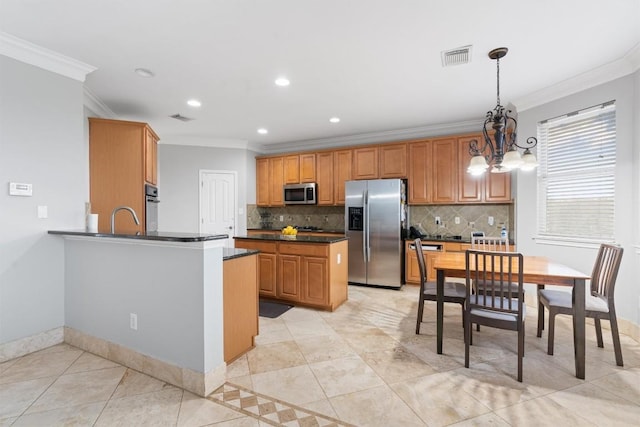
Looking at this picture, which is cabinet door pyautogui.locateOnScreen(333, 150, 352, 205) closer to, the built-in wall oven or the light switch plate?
the built-in wall oven

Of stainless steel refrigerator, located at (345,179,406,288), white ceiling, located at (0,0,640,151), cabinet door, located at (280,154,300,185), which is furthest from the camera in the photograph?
cabinet door, located at (280,154,300,185)

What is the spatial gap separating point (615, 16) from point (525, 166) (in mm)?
1203

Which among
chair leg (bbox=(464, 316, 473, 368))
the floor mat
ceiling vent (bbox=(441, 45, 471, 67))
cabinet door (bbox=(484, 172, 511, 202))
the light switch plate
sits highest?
ceiling vent (bbox=(441, 45, 471, 67))

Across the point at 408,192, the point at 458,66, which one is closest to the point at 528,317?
the point at 408,192

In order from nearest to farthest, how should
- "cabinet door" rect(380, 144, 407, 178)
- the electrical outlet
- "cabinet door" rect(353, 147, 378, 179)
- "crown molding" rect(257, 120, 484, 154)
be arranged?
1. the electrical outlet
2. "crown molding" rect(257, 120, 484, 154)
3. "cabinet door" rect(380, 144, 407, 178)
4. "cabinet door" rect(353, 147, 378, 179)

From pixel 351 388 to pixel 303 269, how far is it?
5.77 ft

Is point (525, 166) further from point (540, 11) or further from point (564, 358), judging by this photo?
point (564, 358)

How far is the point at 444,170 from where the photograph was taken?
465cm

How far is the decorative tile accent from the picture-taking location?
1656mm

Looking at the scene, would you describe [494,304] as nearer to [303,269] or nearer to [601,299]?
[601,299]

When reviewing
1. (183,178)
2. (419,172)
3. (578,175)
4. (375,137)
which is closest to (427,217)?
(419,172)

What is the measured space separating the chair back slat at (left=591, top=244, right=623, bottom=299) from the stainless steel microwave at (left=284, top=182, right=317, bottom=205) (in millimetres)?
4045

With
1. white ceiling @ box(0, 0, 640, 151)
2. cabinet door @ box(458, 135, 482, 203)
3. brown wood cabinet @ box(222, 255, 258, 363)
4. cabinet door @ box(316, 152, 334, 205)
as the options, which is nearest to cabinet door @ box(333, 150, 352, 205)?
cabinet door @ box(316, 152, 334, 205)

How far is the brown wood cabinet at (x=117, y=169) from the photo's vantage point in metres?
3.29
